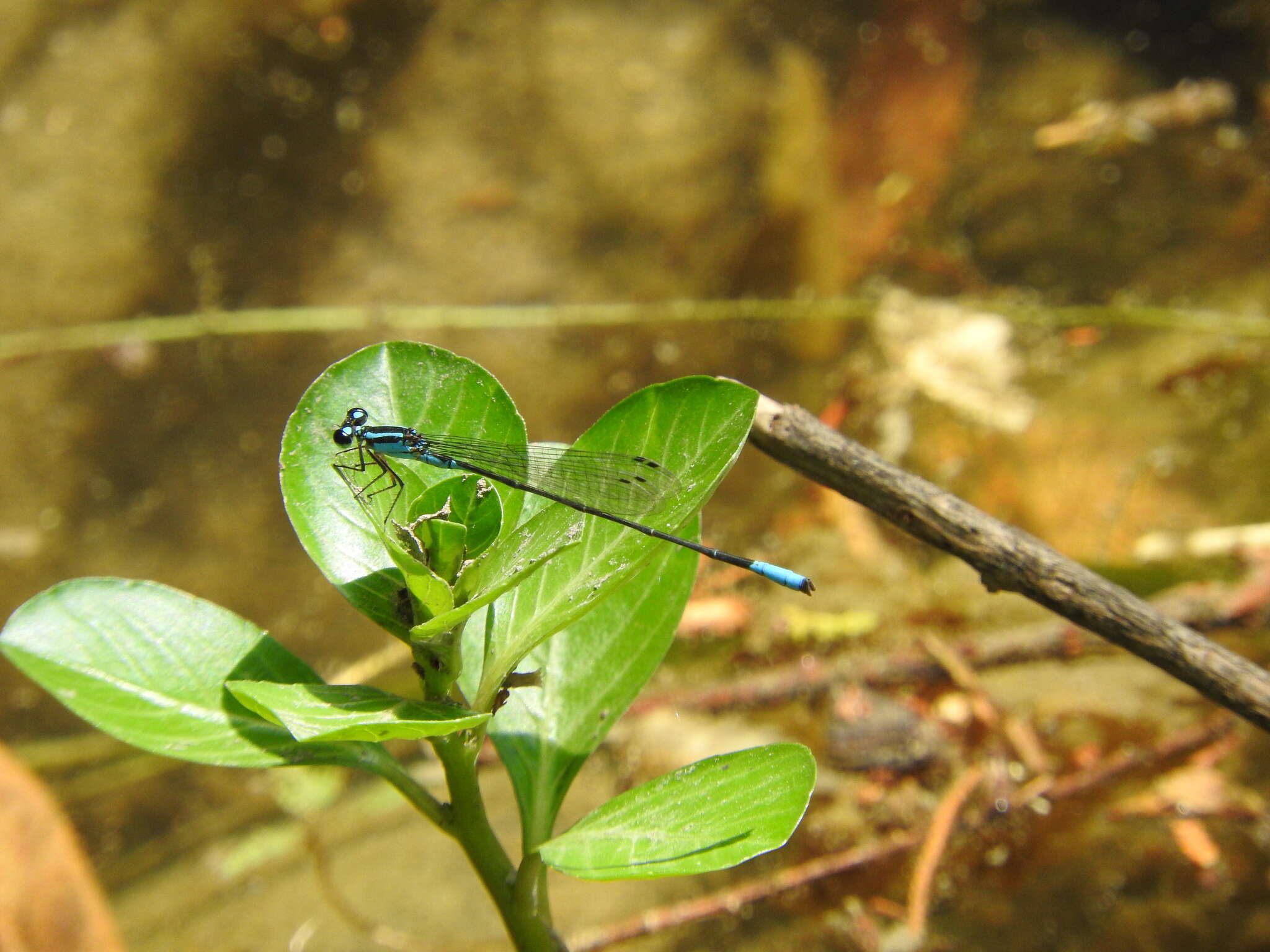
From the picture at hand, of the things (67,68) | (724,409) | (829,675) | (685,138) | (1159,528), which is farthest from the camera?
(685,138)

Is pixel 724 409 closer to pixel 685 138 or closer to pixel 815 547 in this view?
pixel 815 547

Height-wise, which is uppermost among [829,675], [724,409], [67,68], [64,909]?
[67,68]

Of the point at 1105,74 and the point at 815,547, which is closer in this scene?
the point at 815,547

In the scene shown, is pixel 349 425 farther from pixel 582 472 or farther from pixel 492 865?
pixel 492 865

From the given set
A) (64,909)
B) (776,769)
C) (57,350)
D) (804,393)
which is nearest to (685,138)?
(804,393)

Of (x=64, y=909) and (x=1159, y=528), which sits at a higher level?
(x=64, y=909)

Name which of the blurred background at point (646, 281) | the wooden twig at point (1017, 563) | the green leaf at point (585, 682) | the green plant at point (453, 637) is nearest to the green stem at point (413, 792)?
the green plant at point (453, 637)

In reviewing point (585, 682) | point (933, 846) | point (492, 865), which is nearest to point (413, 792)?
point (492, 865)
